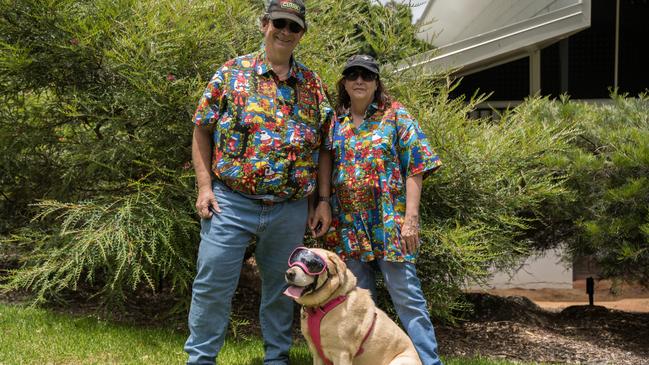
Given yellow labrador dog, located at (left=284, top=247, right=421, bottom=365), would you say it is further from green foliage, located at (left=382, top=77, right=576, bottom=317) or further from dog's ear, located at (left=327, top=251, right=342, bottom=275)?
green foliage, located at (left=382, top=77, right=576, bottom=317)

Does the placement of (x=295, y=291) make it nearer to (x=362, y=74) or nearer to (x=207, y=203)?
(x=207, y=203)

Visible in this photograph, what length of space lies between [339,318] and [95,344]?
224 cm

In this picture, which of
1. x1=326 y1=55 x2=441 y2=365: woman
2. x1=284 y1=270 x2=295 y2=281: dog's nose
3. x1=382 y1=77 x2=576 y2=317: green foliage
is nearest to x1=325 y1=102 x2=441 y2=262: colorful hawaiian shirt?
x1=326 y1=55 x2=441 y2=365: woman

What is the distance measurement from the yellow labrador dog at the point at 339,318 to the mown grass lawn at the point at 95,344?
993mm

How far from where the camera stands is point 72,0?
527cm

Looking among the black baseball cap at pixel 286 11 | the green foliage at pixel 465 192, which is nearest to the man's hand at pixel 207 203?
the black baseball cap at pixel 286 11

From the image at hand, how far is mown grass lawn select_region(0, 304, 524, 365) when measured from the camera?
4684 millimetres

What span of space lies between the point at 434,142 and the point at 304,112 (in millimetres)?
1883

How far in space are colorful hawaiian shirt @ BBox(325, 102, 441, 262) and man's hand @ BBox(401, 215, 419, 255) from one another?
0.11 feet

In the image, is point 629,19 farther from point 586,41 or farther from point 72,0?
point 72,0

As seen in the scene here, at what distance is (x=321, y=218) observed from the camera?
13.5ft

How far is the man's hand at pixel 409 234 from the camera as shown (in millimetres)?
3922

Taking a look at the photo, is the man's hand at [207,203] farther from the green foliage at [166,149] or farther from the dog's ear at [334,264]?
the green foliage at [166,149]

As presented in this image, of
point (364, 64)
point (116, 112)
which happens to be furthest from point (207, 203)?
point (116, 112)
